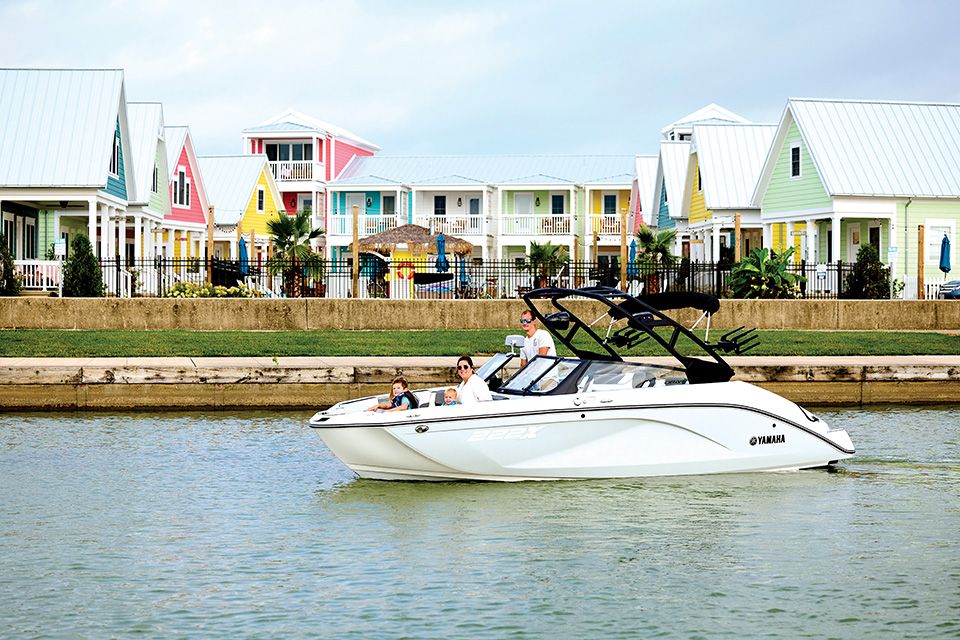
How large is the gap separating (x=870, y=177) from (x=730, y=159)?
8959mm

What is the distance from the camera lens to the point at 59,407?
1636cm

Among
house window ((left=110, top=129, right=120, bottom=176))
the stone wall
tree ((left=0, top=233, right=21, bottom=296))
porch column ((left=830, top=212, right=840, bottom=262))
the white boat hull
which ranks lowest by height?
the white boat hull

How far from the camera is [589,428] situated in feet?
36.5

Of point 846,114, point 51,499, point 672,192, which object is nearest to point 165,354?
point 51,499

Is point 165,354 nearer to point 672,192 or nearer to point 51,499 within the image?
point 51,499

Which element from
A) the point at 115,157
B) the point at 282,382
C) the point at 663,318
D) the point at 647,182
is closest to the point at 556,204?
the point at 647,182

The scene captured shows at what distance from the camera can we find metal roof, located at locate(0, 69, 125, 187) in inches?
1275

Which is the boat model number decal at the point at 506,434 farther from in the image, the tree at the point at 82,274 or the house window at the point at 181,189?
the house window at the point at 181,189

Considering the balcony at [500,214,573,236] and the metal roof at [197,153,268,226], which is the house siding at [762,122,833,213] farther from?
the metal roof at [197,153,268,226]

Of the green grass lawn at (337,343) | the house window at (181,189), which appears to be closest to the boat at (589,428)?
the green grass lawn at (337,343)

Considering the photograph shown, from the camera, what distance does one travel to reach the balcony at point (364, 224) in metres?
58.2

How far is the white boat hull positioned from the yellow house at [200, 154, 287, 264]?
135 feet

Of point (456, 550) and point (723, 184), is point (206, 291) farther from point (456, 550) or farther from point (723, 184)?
point (723, 184)

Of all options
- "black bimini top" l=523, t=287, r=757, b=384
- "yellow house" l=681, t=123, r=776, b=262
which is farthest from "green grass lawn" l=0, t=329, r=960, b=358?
"yellow house" l=681, t=123, r=776, b=262
